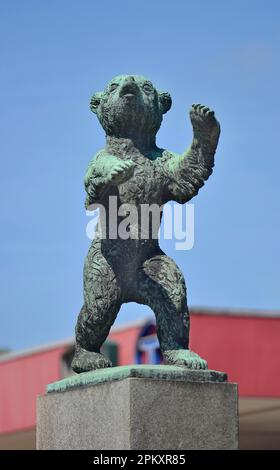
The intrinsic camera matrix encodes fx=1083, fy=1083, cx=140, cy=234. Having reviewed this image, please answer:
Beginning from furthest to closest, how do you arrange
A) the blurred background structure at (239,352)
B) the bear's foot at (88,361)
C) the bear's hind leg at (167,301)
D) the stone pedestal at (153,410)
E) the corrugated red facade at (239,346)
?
1. the corrugated red facade at (239,346)
2. the blurred background structure at (239,352)
3. the bear's foot at (88,361)
4. the bear's hind leg at (167,301)
5. the stone pedestal at (153,410)

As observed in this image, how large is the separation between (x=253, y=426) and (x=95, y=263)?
10626 mm

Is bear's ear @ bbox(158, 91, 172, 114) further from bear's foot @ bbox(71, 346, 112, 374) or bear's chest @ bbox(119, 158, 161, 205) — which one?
bear's foot @ bbox(71, 346, 112, 374)

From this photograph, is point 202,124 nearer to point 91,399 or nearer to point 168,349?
point 168,349

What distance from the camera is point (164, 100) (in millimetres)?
7062

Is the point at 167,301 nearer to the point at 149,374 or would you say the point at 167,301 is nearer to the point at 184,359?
the point at 184,359

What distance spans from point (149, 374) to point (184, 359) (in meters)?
0.37

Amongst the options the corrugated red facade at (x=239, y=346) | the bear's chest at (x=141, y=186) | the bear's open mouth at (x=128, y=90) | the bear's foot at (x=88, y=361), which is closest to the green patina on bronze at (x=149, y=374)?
the bear's foot at (x=88, y=361)

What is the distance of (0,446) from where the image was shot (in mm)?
19594

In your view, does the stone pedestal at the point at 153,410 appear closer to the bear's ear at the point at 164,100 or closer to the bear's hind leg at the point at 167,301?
the bear's hind leg at the point at 167,301

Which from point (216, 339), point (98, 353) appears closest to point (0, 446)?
point (216, 339)

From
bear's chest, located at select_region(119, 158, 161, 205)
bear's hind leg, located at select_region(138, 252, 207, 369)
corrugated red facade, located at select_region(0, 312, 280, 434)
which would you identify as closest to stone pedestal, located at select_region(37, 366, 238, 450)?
bear's hind leg, located at select_region(138, 252, 207, 369)

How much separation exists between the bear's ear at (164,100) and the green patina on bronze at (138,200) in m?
0.03

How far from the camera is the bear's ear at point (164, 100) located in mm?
7054

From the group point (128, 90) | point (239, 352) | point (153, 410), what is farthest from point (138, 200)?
point (239, 352)
